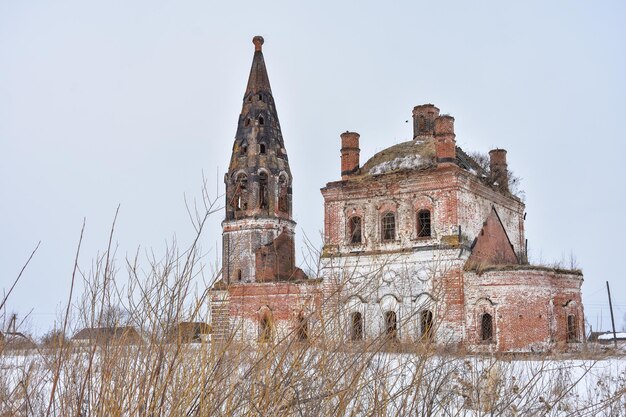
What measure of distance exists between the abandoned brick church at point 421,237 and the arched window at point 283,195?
58 mm

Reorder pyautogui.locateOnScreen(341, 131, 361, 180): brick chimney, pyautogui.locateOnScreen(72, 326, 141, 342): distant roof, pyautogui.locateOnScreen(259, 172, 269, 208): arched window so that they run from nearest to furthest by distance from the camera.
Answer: pyautogui.locateOnScreen(72, 326, 141, 342): distant roof → pyautogui.locateOnScreen(341, 131, 361, 180): brick chimney → pyautogui.locateOnScreen(259, 172, 269, 208): arched window

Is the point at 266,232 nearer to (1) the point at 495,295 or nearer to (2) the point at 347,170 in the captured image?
(2) the point at 347,170

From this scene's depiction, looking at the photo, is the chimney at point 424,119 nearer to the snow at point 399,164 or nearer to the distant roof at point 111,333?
the snow at point 399,164

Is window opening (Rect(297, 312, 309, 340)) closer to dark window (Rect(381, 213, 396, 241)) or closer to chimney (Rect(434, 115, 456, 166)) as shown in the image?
chimney (Rect(434, 115, 456, 166))

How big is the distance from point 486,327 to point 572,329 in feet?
8.64

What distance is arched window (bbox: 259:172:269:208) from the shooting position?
89.0ft

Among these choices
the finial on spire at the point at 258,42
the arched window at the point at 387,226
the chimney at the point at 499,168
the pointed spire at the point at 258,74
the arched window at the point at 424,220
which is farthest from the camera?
the finial on spire at the point at 258,42

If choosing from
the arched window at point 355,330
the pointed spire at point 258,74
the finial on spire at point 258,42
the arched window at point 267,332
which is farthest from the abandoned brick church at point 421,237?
the arched window at point 267,332

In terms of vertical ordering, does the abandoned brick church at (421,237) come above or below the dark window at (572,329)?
above

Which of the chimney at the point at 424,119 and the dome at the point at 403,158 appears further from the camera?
the chimney at the point at 424,119

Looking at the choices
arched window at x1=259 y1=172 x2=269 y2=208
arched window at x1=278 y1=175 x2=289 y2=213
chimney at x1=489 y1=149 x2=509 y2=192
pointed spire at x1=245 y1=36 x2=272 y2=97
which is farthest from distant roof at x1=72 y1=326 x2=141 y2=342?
pointed spire at x1=245 y1=36 x2=272 y2=97

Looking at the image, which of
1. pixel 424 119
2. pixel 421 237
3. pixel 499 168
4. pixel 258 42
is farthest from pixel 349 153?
pixel 258 42

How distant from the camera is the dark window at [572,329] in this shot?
20703mm

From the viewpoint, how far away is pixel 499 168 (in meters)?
25.5
